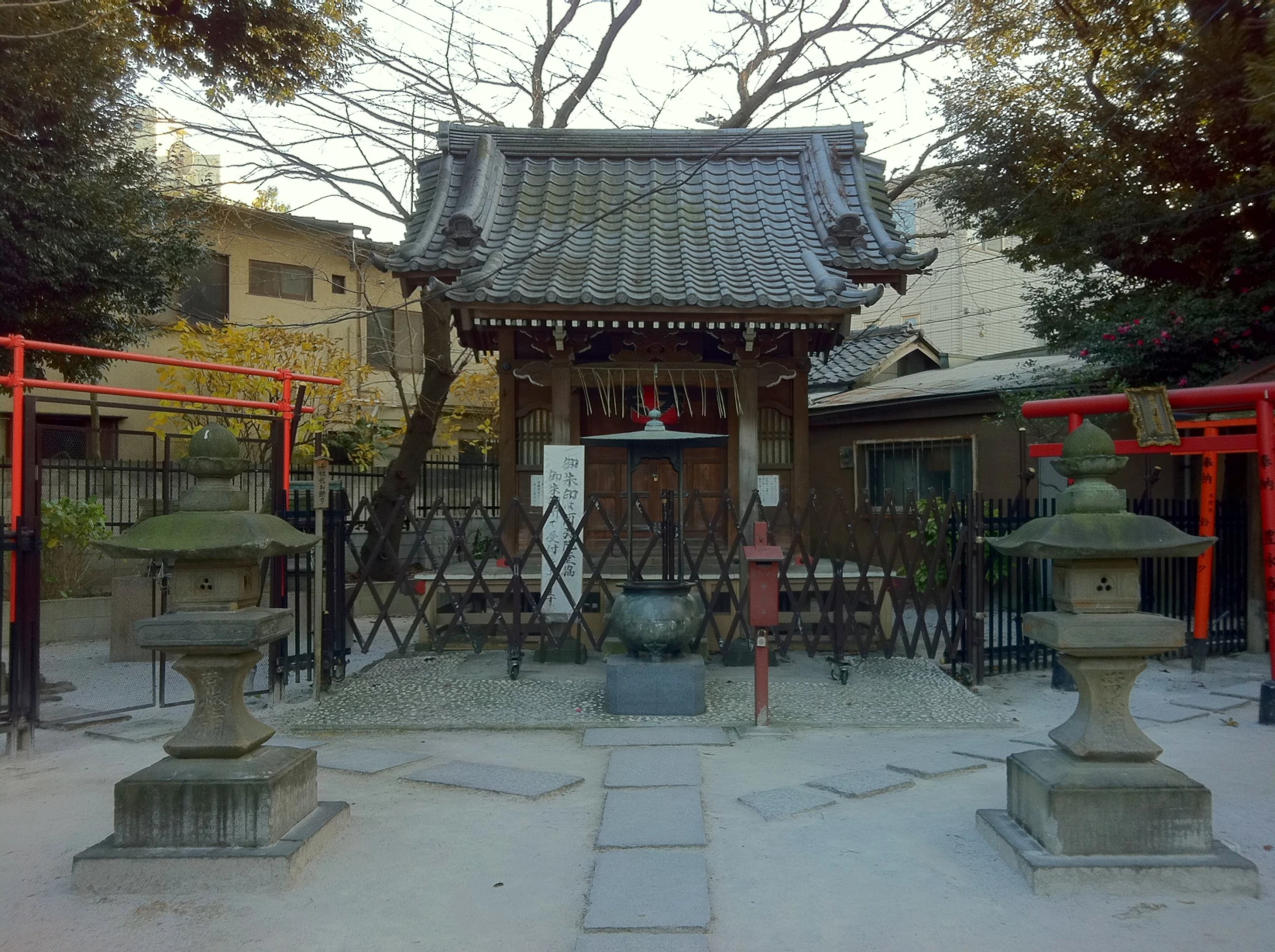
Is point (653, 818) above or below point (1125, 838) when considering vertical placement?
below

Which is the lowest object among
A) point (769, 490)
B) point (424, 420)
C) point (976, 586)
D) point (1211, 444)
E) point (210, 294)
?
point (976, 586)

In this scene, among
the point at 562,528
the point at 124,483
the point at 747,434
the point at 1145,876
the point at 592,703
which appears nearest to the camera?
the point at 1145,876

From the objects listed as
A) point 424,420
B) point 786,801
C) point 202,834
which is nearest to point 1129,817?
point 786,801

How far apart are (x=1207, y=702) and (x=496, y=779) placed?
6.03 meters

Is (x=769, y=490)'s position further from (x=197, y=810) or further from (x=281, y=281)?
(x=281, y=281)

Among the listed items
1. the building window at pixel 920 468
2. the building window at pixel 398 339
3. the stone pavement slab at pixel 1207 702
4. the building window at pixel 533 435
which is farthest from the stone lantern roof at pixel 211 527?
the building window at pixel 398 339

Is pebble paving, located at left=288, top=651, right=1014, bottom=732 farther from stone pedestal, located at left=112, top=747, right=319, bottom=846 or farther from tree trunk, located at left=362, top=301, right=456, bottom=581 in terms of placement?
tree trunk, located at left=362, top=301, right=456, bottom=581

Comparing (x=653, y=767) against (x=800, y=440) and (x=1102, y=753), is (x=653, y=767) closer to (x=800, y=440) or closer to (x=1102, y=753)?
(x=1102, y=753)

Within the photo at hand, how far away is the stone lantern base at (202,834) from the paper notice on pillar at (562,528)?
489 cm

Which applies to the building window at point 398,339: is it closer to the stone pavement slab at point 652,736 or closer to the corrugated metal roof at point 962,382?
the corrugated metal roof at point 962,382

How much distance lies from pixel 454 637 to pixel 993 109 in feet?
31.0

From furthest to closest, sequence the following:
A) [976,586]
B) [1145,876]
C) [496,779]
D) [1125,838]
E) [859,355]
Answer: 1. [859,355]
2. [976,586]
3. [496,779]
4. [1125,838]
5. [1145,876]

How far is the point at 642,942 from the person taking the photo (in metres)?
3.60

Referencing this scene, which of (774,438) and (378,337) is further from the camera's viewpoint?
(378,337)
